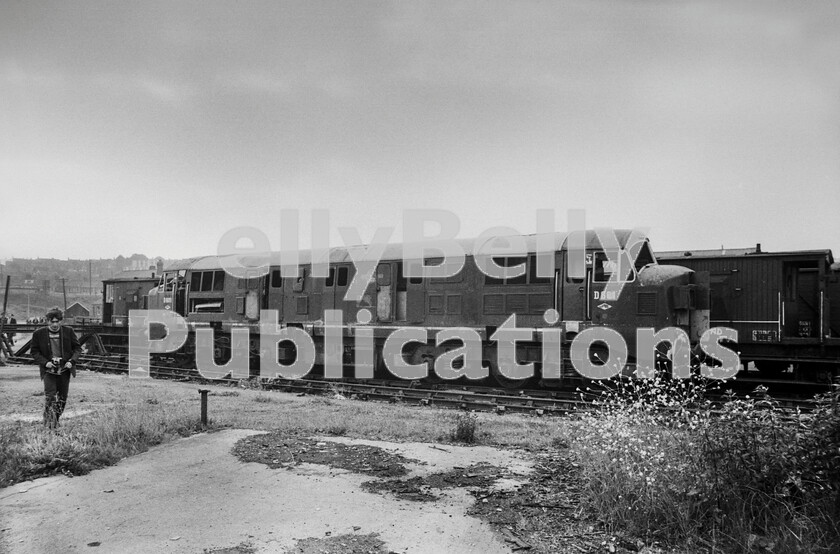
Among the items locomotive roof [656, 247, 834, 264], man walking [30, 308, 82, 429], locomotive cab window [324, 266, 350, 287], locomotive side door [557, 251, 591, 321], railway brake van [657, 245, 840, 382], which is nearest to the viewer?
man walking [30, 308, 82, 429]

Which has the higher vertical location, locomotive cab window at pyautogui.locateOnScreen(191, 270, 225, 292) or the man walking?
locomotive cab window at pyautogui.locateOnScreen(191, 270, 225, 292)

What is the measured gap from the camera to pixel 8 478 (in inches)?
241

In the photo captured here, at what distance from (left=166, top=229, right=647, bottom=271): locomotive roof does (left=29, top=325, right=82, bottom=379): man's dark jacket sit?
25.5 ft

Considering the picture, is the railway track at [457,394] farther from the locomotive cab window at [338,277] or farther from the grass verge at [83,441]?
the grass verge at [83,441]

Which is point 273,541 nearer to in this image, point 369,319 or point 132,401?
point 132,401

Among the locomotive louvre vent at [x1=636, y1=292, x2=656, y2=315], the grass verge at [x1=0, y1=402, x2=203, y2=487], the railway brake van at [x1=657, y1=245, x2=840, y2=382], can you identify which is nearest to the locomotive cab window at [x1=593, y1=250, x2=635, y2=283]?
the locomotive louvre vent at [x1=636, y1=292, x2=656, y2=315]

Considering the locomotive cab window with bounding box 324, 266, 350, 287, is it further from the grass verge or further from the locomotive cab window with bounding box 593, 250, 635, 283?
the grass verge

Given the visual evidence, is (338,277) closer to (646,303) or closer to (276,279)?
(276,279)

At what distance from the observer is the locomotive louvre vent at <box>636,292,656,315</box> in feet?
37.1

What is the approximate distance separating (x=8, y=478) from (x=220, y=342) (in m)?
12.5

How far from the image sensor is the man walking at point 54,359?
27.8ft

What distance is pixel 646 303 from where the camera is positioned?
11367 millimetres

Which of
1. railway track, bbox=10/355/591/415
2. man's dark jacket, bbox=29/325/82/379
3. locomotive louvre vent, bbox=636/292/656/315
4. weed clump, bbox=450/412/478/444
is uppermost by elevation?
locomotive louvre vent, bbox=636/292/656/315

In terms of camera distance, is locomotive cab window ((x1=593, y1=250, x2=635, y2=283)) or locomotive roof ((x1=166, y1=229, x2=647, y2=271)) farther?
locomotive roof ((x1=166, y1=229, x2=647, y2=271))
